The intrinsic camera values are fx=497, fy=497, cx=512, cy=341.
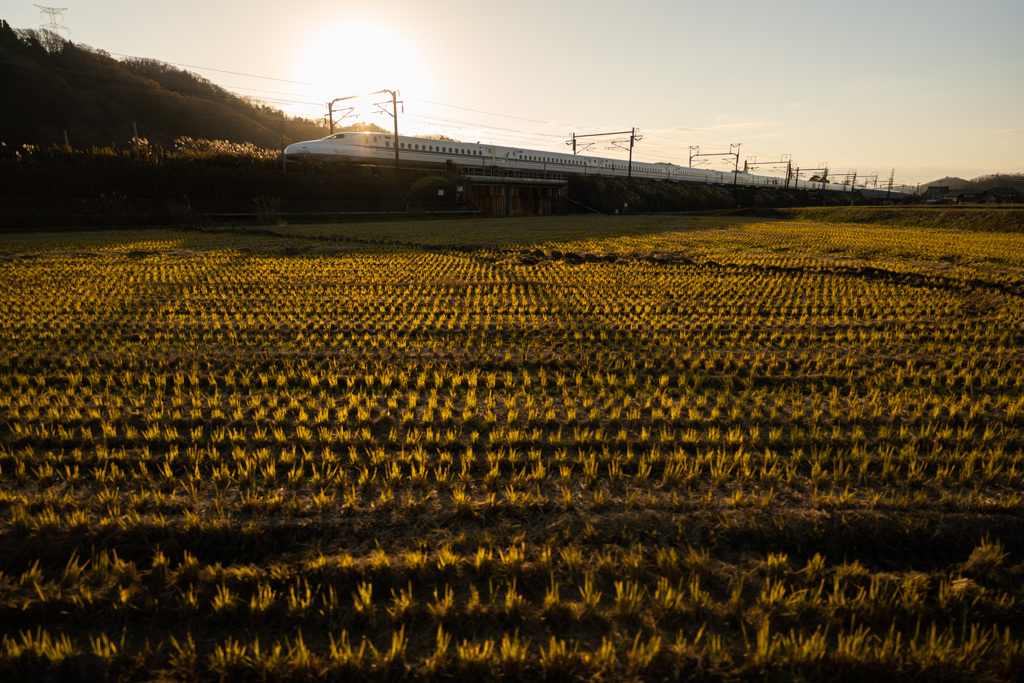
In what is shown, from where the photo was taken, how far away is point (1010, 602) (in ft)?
Result: 8.69

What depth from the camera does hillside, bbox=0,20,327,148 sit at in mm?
52938

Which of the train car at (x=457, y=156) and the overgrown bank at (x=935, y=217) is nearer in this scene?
the overgrown bank at (x=935, y=217)

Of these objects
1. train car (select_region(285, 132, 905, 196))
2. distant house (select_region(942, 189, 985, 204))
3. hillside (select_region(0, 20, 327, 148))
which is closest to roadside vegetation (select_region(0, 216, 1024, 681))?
train car (select_region(285, 132, 905, 196))

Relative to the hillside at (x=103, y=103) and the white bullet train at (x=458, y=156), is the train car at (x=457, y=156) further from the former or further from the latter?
the hillside at (x=103, y=103)

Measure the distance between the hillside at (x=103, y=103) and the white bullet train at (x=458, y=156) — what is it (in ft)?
87.5

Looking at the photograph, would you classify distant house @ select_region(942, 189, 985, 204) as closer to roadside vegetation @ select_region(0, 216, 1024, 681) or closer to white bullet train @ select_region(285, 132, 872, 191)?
white bullet train @ select_region(285, 132, 872, 191)

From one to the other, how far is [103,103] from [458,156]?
1798 inches

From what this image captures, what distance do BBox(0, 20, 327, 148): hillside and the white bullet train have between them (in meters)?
26.7

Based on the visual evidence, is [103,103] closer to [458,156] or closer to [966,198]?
[458,156]

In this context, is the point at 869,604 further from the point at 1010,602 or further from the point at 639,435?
the point at 639,435

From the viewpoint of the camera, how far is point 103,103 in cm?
5972

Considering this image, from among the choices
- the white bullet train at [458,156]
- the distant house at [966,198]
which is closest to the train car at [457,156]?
the white bullet train at [458,156]

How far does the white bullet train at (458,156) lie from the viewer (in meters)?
41.9

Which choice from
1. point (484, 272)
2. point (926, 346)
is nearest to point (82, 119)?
point (484, 272)
